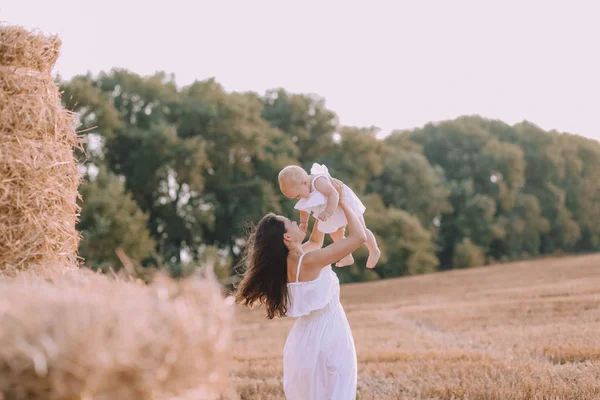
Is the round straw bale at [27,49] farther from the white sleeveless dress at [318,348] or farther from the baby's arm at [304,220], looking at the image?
the white sleeveless dress at [318,348]

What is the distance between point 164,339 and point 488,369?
7224mm

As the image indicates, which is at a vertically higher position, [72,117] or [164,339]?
[72,117]

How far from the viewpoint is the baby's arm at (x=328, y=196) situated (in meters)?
5.79

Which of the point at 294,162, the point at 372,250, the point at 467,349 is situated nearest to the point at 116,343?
the point at 372,250

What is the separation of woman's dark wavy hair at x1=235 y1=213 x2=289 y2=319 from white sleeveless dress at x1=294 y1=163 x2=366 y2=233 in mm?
338

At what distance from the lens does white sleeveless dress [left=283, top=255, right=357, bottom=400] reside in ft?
18.1

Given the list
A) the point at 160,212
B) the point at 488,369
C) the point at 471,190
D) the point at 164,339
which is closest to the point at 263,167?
the point at 160,212

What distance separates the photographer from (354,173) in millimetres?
43906

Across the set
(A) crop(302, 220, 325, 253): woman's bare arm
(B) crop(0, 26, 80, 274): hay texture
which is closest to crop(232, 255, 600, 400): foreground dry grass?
(A) crop(302, 220, 325, 253): woman's bare arm

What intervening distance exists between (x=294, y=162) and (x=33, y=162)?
3367cm

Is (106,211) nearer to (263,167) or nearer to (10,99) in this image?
(263,167)

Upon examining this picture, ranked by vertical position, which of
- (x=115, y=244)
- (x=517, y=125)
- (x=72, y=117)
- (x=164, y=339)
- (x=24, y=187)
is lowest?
(x=115, y=244)

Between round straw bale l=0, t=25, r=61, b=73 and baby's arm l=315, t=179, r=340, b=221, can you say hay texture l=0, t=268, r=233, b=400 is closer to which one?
baby's arm l=315, t=179, r=340, b=221

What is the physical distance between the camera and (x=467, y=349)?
456 inches
